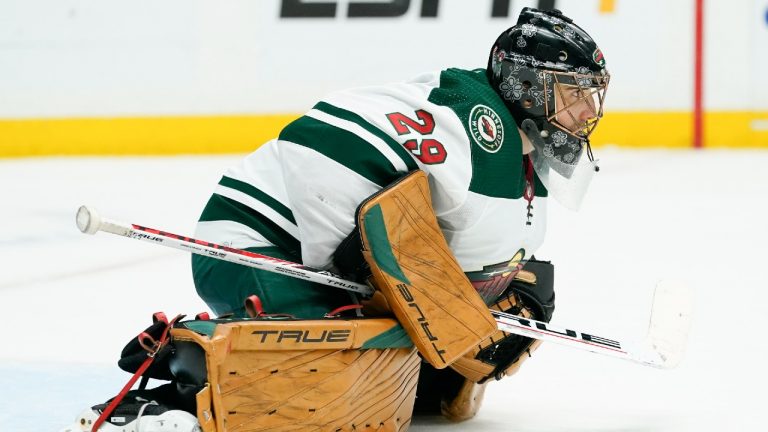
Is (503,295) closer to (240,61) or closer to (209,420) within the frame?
(209,420)

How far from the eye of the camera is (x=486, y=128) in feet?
7.23

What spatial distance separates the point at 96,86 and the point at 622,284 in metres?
2.98

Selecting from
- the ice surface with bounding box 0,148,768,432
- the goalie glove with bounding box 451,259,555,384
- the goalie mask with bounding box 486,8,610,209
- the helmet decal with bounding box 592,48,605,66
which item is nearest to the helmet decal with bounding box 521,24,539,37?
the goalie mask with bounding box 486,8,610,209

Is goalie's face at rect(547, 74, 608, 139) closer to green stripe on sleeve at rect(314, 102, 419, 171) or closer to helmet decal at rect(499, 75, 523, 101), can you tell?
helmet decal at rect(499, 75, 523, 101)

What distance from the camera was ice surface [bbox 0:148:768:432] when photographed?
251cm

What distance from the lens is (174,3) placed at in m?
5.75

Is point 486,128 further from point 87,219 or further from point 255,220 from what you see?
Result: point 87,219

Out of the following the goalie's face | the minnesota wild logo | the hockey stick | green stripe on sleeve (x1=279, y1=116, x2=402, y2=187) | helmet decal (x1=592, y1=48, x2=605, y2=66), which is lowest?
the hockey stick

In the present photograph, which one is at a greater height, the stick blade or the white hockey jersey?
the white hockey jersey

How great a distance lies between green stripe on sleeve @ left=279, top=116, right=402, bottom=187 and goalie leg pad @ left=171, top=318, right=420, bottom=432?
239 millimetres

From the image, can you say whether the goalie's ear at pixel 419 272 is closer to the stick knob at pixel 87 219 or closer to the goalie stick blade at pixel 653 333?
the goalie stick blade at pixel 653 333

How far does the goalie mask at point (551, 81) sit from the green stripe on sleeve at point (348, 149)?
0.31 metres

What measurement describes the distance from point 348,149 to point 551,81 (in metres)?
0.39

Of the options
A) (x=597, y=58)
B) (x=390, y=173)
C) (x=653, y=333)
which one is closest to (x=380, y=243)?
(x=390, y=173)
